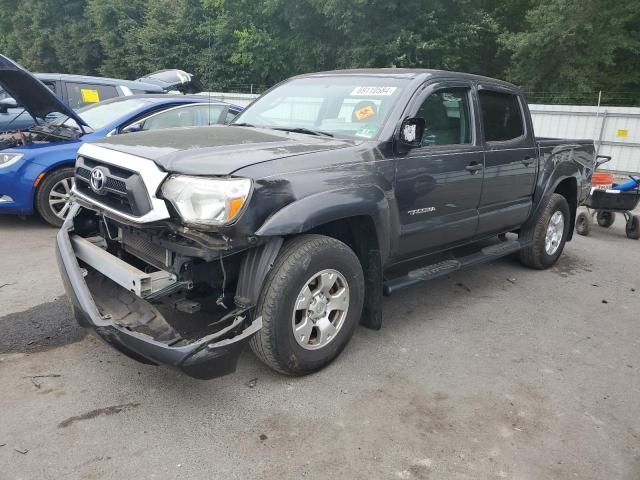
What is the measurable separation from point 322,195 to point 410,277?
1.22 m

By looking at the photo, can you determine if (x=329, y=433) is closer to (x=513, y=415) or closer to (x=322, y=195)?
(x=513, y=415)

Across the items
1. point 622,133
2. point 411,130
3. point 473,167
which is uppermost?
point 411,130

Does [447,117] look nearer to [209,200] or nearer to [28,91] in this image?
[209,200]

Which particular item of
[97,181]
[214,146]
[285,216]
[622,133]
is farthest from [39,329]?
[622,133]

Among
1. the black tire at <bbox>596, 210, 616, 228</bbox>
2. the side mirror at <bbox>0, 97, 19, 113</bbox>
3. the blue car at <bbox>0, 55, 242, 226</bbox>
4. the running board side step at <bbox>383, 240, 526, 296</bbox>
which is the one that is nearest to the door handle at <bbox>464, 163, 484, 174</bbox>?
the running board side step at <bbox>383, 240, 526, 296</bbox>

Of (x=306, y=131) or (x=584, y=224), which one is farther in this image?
(x=584, y=224)

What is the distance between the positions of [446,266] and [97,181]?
8.67ft

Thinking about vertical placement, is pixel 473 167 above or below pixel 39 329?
above

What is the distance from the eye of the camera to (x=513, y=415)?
3.13 meters

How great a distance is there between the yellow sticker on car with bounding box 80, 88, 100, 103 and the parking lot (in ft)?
18.6

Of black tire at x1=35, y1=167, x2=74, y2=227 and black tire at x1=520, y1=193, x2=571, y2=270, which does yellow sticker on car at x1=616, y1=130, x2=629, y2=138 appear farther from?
black tire at x1=35, y1=167, x2=74, y2=227

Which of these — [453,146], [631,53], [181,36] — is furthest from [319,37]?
[453,146]

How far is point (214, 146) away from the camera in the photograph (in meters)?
3.11

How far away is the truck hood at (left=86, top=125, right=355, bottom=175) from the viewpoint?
9.36 feet
